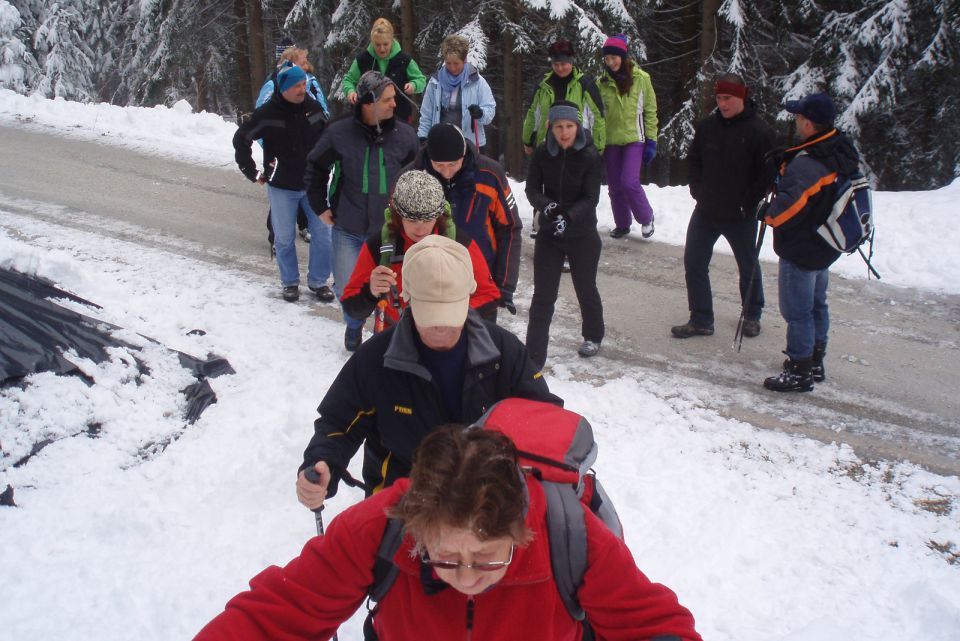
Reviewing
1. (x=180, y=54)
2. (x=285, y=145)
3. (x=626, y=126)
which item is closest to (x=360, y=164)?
(x=285, y=145)

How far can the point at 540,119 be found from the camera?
877 cm

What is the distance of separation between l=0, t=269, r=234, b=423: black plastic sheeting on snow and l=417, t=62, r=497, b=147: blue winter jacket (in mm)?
4125

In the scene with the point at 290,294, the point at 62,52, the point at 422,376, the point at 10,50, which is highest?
the point at 62,52

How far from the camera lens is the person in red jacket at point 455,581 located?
1.73 meters

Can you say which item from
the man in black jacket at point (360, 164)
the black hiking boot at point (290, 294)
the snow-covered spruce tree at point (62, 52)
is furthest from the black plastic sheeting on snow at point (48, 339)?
the snow-covered spruce tree at point (62, 52)

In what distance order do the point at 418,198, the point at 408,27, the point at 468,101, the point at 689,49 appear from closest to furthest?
the point at 418,198, the point at 468,101, the point at 408,27, the point at 689,49

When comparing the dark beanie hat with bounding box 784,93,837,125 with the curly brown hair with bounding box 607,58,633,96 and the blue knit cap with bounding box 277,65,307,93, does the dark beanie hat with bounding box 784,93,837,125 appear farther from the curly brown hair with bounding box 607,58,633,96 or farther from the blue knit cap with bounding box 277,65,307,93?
the blue knit cap with bounding box 277,65,307,93

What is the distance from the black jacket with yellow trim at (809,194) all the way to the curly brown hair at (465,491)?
4.46 meters

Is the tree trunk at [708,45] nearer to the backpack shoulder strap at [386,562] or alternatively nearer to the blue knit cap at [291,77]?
the blue knit cap at [291,77]

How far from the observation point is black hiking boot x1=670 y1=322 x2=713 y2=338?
6.94m

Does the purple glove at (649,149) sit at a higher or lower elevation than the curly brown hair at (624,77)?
lower

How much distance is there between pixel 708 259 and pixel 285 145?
13.2 feet

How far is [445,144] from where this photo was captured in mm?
4723

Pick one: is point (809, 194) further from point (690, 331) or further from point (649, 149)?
point (649, 149)
